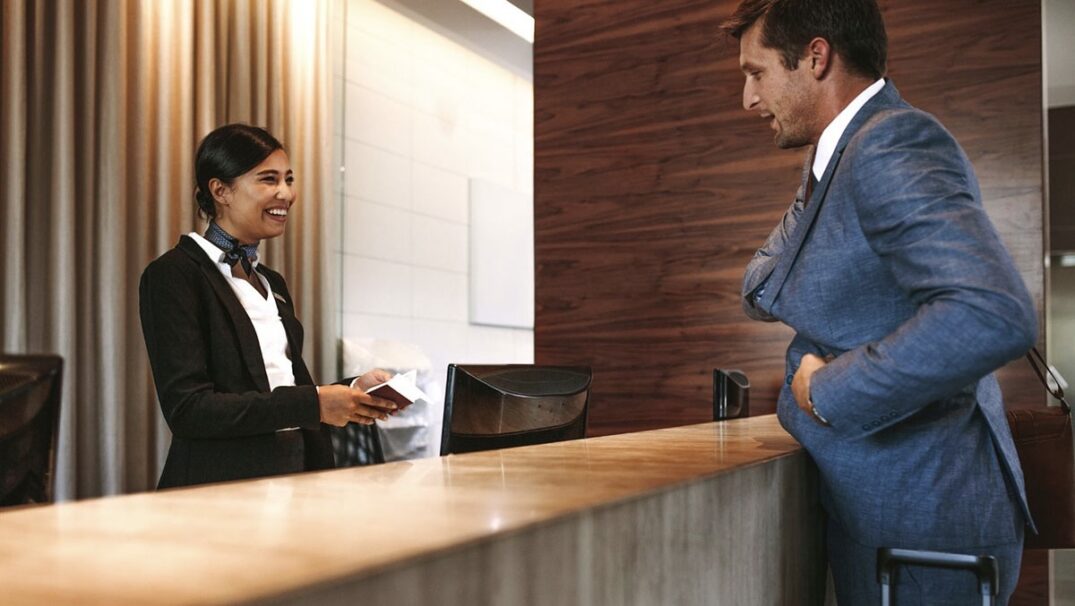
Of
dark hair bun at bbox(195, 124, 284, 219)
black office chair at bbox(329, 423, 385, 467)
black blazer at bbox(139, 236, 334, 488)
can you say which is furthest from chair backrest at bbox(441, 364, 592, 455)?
black office chair at bbox(329, 423, 385, 467)

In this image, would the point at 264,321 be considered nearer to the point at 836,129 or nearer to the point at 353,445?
the point at 836,129

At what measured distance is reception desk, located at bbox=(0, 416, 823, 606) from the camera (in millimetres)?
561

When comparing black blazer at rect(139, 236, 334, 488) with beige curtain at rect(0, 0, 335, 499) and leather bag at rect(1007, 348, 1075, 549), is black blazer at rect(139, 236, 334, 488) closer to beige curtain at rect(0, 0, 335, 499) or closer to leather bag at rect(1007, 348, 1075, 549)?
leather bag at rect(1007, 348, 1075, 549)

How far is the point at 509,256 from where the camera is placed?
7828 millimetres

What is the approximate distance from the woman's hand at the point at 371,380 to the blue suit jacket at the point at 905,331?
117 cm

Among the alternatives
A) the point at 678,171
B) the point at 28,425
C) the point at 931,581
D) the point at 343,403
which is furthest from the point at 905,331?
the point at 678,171

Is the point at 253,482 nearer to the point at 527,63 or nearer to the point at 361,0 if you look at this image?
the point at 361,0

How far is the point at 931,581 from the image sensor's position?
1405mm

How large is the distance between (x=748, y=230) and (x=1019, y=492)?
242 cm

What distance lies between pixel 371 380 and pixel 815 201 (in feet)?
4.60

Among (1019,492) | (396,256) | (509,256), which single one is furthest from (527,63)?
(1019,492)

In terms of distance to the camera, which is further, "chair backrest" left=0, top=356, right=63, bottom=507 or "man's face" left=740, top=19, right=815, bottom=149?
"man's face" left=740, top=19, right=815, bottom=149

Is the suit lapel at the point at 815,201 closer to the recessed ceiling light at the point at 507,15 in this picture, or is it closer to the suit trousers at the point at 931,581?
the suit trousers at the point at 931,581

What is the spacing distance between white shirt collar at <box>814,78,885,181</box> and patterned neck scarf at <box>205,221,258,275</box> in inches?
62.8
